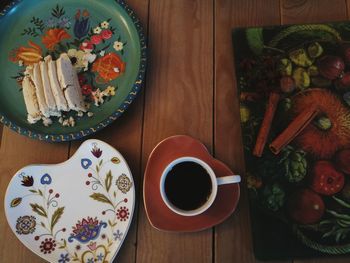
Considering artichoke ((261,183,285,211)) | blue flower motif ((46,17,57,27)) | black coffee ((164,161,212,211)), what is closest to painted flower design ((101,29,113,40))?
blue flower motif ((46,17,57,27))

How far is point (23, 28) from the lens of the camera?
66 cm

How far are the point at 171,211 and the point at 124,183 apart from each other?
0.30 feet

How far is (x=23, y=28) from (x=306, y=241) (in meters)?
0.66

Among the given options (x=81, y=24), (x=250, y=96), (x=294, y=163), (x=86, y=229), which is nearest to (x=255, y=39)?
(x=250, y=96)

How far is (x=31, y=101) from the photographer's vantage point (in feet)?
1.90

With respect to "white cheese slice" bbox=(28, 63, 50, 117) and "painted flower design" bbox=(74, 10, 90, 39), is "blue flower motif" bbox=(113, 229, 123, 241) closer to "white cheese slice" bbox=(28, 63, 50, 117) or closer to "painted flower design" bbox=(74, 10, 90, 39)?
"white cheese slice" bbox=(28, 63, 50, 117)

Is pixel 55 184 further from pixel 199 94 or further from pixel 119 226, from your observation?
pixel 199 94

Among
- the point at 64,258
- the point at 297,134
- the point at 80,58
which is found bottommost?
the point at 64,258

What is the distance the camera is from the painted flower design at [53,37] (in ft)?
2.11

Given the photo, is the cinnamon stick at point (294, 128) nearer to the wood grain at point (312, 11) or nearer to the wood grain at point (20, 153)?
the wood grain at point (312, 11)

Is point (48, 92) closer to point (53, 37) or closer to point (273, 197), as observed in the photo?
point (53, 37)

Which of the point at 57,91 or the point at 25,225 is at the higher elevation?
the point at 57,91

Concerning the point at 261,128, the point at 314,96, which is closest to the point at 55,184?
the point at 261,128

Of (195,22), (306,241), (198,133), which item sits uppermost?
(195,22)
